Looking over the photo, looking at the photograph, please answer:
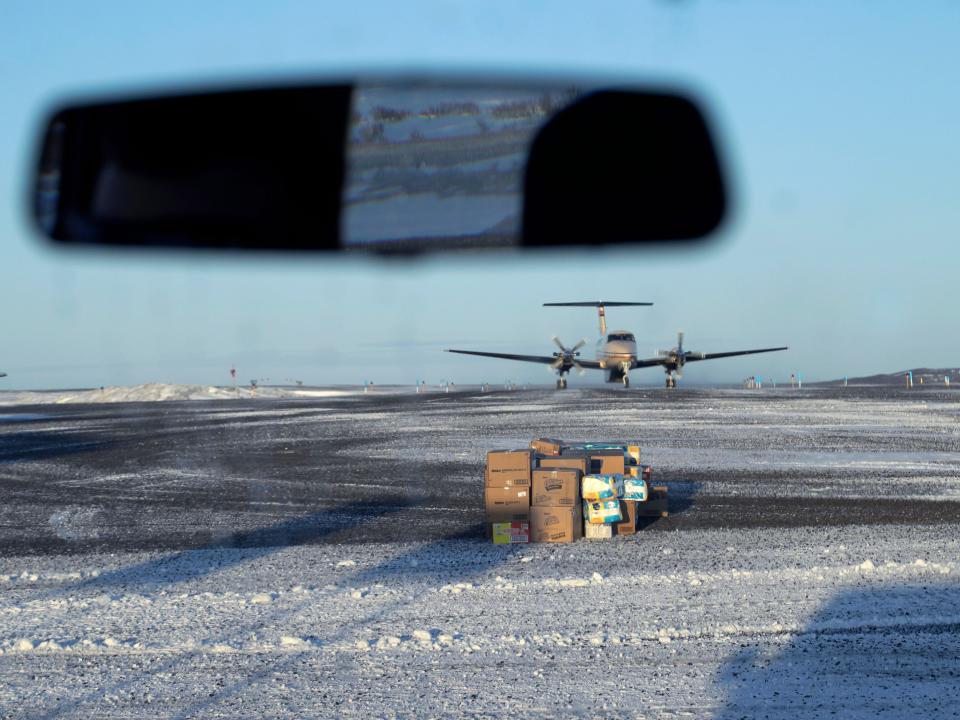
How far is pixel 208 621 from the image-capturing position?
8422 millimetres

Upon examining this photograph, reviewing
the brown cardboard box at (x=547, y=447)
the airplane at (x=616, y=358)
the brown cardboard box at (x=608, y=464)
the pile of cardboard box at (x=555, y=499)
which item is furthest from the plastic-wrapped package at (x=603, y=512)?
the airplane at (x=616, y=358)

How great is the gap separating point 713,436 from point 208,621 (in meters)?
23.9

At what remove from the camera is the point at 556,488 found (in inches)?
487

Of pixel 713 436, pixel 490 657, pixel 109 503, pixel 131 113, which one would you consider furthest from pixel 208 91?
pixel 713 436

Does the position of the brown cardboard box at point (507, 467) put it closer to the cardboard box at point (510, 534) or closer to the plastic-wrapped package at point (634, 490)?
the cardboard box at point (510, 534)

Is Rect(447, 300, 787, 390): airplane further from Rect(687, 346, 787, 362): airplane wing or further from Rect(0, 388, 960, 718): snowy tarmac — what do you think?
Rect(0, 388, 960, 718): snowy tarmac

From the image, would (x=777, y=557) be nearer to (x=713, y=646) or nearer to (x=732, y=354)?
(x=713, y=646)

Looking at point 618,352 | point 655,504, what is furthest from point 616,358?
point 655,504

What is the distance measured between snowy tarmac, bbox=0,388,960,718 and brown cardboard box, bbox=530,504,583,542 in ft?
1.17

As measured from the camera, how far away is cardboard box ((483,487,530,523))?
40.7 feet

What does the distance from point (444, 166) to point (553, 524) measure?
9.76 meters

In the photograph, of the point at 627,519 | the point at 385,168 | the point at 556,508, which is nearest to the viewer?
the point at 385,168

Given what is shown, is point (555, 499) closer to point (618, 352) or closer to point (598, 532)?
point (598, 532)

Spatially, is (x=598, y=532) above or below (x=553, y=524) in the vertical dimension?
below
